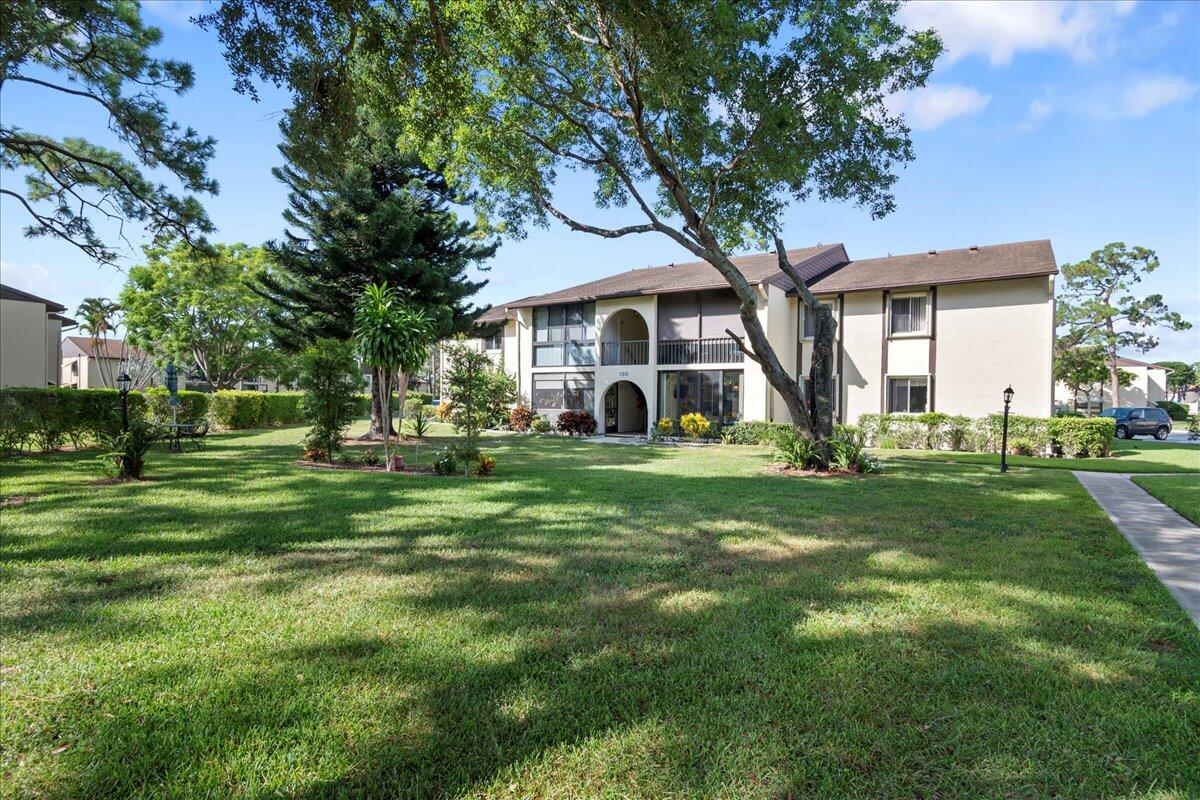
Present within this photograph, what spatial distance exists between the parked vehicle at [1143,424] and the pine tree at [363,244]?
32026 mm

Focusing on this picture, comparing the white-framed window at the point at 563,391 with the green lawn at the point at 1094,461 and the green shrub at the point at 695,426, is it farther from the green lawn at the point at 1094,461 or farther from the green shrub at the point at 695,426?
the green lawn at the point at 1094,461

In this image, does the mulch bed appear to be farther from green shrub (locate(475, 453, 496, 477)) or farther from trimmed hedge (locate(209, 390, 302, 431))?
trimmed hedge (locate(209, 390, 302, 431))

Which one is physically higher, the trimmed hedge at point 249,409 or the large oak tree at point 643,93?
the large oak tree at point 643,93

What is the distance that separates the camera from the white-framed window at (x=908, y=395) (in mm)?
19844

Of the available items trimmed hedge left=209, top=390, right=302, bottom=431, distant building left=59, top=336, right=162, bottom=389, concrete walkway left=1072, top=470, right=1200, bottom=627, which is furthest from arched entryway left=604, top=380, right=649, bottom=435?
distant building left=59, top=336, right=162, bottom=389

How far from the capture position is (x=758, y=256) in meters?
25.5

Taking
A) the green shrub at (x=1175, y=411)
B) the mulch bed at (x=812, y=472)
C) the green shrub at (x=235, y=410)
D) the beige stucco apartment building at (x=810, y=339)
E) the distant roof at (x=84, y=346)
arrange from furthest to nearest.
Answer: the distant roof at (x=84, y=346), the green shrub at (x=1175, y=411), the green shrub at (x=235, y=410), the beige stucco apartment building at (x=810, y=339), the mulch bed at (x=812, y=472)

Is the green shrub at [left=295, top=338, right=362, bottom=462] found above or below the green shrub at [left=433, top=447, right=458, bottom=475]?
above

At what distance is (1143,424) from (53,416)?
42.2 m

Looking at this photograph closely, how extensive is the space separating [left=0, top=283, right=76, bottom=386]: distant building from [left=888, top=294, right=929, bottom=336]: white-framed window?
116 feet

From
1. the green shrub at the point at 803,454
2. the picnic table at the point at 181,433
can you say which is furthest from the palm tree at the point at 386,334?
the green shrub at the point at 803,454

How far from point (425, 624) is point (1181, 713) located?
4.24m

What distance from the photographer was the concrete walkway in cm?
497

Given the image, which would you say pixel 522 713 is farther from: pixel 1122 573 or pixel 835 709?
pixel 1122 573
